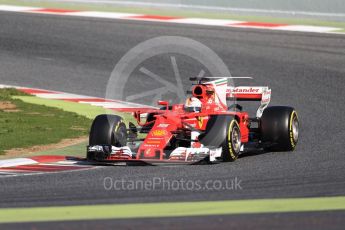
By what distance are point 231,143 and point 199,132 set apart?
57cm

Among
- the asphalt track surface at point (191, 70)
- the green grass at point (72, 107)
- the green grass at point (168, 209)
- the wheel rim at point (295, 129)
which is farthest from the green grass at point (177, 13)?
the green grass at point (168, 209)

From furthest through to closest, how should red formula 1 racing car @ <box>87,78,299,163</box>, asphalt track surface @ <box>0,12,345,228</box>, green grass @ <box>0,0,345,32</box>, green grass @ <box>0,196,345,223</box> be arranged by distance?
green grass @ <box>0,0,345,32</box>
red formula 1 racing car @ <box>87,78,299,163</box>
asphalt track surface @ <box>0,12,345,228</box>
green grass @ <box>0,196,345,223</box>

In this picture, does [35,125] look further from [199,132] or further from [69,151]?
[199,132]

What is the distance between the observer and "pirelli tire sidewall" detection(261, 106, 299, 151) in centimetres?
1455

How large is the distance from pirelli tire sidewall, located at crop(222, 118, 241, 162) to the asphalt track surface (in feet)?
0.41

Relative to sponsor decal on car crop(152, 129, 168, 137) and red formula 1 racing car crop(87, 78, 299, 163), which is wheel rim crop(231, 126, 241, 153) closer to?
red formula 1 racing car crop(87, 78, 299, 163)

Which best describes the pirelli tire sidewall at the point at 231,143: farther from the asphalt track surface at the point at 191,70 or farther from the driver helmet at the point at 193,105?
the driver helmet at the point at 193,105

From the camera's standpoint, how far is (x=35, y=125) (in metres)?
17.0

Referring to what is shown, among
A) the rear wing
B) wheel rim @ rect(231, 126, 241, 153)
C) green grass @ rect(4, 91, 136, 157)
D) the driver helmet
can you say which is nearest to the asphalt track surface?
wheel rim @ rect(231, 126, 241, 153)

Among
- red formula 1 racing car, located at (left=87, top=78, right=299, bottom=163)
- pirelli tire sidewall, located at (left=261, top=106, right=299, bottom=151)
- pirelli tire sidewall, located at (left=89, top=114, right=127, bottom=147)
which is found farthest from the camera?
Answer: pirelli tire sidewall, located at (left=261, top=106, right=299, bottom=151)

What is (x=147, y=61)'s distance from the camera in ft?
77.3

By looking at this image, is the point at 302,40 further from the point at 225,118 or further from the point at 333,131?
the point at 225,118

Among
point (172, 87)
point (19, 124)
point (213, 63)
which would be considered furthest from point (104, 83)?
point (19, 124)

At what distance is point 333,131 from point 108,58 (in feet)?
27.8
